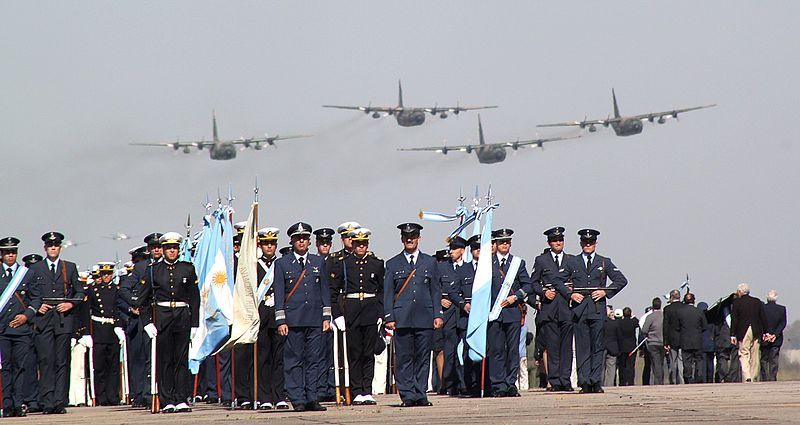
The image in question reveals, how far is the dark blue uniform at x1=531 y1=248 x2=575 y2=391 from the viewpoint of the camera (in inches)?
864

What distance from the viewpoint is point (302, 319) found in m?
18.8

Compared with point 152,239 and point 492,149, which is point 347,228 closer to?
point 152,239

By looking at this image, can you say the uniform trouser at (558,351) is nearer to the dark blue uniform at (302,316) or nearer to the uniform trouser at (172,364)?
the dark blue uniform at (302,316)

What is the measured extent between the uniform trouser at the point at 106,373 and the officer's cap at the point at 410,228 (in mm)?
8514

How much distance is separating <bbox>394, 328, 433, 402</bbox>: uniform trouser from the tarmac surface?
0.29 metres

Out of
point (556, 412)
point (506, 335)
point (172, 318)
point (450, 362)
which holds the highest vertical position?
point (172, 318)

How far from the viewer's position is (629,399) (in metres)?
19.4

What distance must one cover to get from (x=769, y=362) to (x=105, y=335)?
40.3ft

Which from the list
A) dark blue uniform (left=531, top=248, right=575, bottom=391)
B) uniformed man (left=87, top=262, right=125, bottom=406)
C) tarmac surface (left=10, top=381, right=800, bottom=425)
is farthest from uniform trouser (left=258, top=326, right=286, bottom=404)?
uniformed man (left=87, top=262, right=125, bottom=406)

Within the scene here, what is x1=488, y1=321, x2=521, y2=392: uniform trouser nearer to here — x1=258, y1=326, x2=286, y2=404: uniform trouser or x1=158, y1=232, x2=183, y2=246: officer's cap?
x1=258, y1=326, x2=286, y2=404: uniform trouser

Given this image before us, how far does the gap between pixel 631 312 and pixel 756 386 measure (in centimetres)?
845

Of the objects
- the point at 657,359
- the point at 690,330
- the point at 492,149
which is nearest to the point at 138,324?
the point at 690,330

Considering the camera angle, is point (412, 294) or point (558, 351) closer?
point (412, 294)

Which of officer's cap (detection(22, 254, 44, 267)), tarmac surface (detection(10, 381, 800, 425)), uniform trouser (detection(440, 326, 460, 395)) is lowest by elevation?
→ tarmac surface (detection(10, 381, 800, 425))
